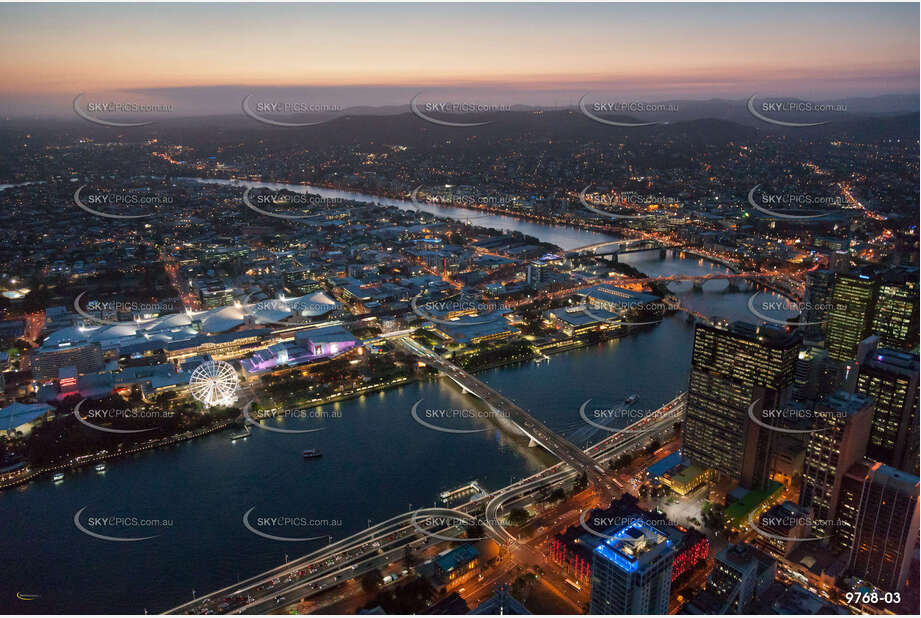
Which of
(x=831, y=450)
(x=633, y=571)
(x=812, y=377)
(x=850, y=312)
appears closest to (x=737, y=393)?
(x=831, y=450)

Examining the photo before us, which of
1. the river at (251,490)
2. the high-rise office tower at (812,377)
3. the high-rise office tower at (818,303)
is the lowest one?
the river at (251,490)

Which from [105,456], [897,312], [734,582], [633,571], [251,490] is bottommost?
[251,490]

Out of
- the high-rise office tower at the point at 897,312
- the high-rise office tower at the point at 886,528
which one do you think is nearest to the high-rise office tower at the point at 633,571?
the high-rise office tower at the point at 886,528

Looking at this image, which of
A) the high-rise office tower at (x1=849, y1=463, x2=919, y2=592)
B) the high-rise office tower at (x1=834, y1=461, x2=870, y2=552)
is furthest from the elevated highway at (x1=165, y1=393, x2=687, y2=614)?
the high-rise office tower at (x1=849, y1=463, x2=919, y2=592)

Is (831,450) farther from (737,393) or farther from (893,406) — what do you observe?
(893,406)

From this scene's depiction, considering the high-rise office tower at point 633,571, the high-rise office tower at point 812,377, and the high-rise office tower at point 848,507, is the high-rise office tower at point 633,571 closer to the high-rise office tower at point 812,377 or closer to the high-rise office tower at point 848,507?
the high-rise office tower at point 848,507
